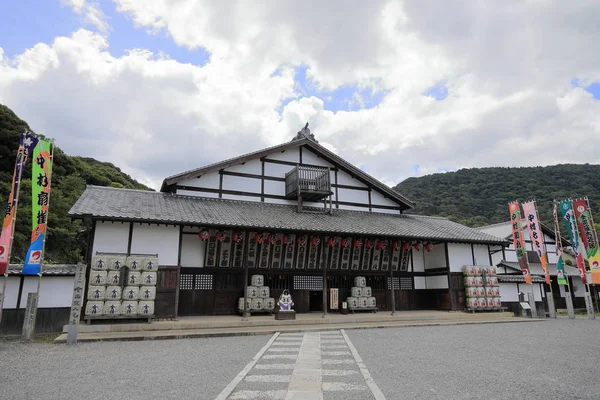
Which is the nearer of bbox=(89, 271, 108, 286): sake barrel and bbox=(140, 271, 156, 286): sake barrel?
bbox=(89, 271, 108, 286): sake barrel

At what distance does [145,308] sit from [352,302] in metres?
8.62

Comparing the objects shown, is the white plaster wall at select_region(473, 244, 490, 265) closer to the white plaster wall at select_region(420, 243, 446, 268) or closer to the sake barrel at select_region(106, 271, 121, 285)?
the white plaster wall at select_region(420, 243, 446, 268)

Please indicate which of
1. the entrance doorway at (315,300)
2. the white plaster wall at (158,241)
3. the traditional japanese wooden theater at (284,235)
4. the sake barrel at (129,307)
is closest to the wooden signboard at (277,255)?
the traditional japanese wooden theater at (284,235)

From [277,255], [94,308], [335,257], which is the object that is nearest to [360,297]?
[335,257]

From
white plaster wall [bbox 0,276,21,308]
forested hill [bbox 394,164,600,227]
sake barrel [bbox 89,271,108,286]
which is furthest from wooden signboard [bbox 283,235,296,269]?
forested hill [bbox 394,164,600,227]

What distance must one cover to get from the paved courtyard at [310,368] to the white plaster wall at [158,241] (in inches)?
148

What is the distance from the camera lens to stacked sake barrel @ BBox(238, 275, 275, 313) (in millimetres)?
14797

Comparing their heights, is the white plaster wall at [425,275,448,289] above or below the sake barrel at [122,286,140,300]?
above

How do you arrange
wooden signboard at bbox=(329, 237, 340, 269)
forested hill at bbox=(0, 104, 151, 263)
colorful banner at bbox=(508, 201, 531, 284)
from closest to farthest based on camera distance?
wooden signboard at bbox=(329, 237, 340, 269) < colorful banner at bbox=(508, 201, 531, 284) < forested hill at bbox=(0, 104, 151, 263)

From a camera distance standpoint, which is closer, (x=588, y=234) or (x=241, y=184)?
(x=588, y=234)

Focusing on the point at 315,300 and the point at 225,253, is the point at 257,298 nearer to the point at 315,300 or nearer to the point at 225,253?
the point at 225,253

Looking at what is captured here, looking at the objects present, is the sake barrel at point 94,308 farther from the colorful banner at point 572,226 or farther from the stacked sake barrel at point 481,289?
the colorful banner at point 572,226

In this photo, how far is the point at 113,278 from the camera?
1232cm

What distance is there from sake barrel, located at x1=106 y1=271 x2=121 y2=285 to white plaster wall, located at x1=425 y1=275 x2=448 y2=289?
1416 cm
